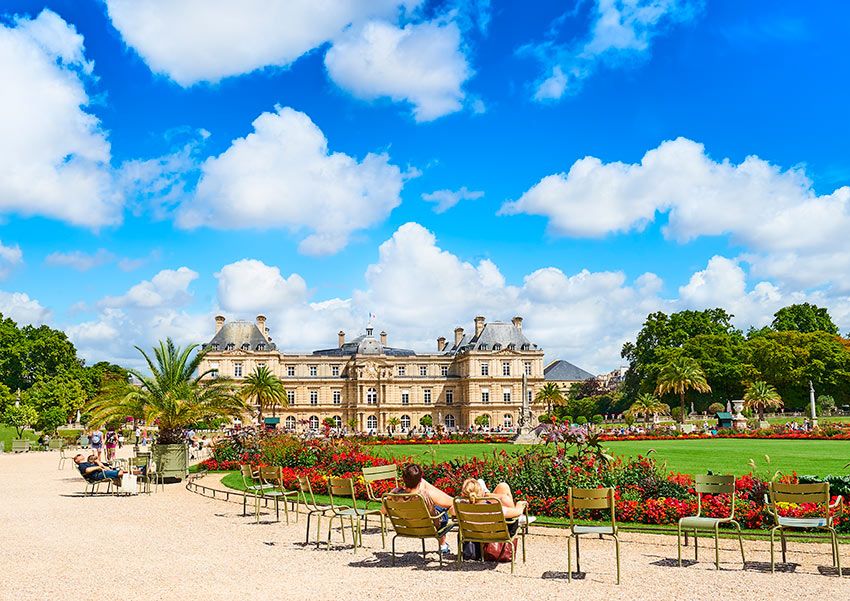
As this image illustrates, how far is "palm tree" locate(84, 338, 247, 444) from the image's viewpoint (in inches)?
819

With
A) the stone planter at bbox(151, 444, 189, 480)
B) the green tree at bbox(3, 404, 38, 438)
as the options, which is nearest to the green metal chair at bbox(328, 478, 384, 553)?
the stone planter at bbox(151, 444, 189, 480)

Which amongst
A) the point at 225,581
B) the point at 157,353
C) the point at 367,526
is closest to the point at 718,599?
the point at 225,581

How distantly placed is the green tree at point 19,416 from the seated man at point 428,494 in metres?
41.7

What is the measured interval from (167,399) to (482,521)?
14.6 meters

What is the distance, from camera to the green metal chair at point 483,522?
27.0ft

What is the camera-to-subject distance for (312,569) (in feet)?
28.5

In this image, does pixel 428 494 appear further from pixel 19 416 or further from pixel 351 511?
pixel 19 416

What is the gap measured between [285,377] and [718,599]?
78815mm

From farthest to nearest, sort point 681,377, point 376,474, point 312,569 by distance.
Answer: point 681,377 < point 376,474 < point 312,569

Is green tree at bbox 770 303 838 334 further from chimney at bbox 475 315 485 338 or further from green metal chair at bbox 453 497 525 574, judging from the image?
green metal chair at bbox 453 497 525 574

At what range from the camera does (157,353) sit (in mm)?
21531

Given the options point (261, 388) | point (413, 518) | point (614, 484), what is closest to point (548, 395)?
point (261, 388)

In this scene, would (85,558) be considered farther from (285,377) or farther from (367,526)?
(285,377)

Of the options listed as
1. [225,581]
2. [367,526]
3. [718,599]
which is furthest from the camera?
[367,526]
